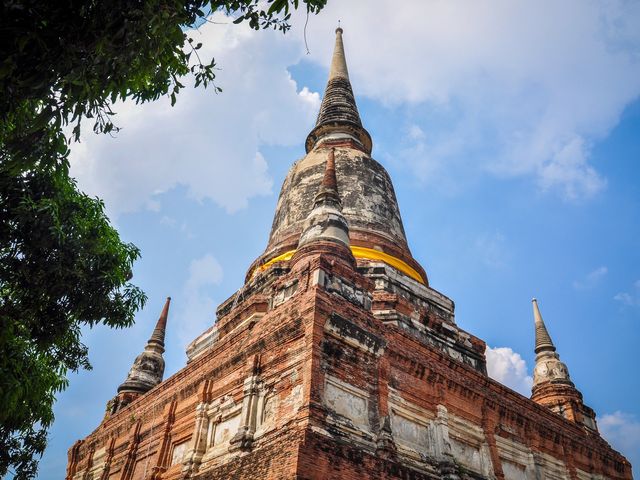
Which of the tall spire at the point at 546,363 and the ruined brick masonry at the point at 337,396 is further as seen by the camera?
the tall spire at the point at 546,363

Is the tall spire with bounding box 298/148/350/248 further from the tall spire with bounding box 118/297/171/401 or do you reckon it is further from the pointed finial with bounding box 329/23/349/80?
the pointed finial with bounding box 329/23/349/80

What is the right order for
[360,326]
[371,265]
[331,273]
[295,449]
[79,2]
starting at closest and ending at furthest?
[79,2] < [295,449] < [360,326] < [331,273] < [371,265]

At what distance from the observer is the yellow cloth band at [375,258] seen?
49.2 feet

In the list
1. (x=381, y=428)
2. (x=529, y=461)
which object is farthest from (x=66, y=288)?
(x=529, y=461)

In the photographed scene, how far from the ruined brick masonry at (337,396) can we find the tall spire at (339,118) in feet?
13.5

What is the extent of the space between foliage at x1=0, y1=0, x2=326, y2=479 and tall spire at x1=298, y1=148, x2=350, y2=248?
4.26 m

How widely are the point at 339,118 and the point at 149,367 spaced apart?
35.8 ft

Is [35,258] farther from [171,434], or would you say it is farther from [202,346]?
[202,346]

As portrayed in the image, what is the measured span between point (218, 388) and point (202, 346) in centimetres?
442

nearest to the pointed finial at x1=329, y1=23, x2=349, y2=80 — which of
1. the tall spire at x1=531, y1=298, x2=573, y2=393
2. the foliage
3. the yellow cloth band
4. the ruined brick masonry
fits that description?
the ruined brick masonry

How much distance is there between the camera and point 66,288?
795 cm

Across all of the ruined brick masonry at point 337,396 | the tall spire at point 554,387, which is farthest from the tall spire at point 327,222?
the tall spire at point 554,387

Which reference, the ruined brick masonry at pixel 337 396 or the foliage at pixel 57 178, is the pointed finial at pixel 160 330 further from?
the foliage at pixel 57 178

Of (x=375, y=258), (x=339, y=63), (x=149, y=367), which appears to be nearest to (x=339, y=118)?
(x=339, y=63)
